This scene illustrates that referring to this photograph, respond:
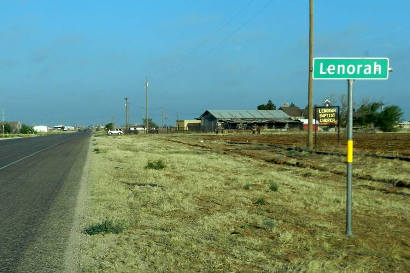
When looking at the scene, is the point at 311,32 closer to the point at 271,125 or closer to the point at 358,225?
the point at 358,225

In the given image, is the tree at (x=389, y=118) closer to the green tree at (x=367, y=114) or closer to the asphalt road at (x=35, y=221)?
the green tree at (x=367, y=114)

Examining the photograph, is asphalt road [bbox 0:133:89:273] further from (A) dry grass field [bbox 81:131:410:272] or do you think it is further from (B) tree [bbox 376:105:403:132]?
(B) tree [bbox 376:105:403:132]

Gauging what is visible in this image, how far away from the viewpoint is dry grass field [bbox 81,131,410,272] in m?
6.59

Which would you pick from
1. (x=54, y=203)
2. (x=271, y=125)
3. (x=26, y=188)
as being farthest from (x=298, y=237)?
(x=271, y=125)

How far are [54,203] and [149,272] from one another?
661cm

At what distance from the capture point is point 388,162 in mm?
22781

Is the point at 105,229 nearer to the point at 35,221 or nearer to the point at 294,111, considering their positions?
the point at 35,221

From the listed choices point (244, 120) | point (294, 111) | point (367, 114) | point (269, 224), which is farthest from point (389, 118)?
point (269, 224)

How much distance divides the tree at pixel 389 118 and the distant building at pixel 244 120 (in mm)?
19787

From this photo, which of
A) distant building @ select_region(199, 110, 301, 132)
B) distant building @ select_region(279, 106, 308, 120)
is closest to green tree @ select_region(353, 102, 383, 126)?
distant building @ select_region(199, 110, 301, 132)

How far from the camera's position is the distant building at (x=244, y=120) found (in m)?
112

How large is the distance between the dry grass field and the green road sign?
253 centimetres

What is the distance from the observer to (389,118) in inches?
3900

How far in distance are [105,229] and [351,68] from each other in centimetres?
480
